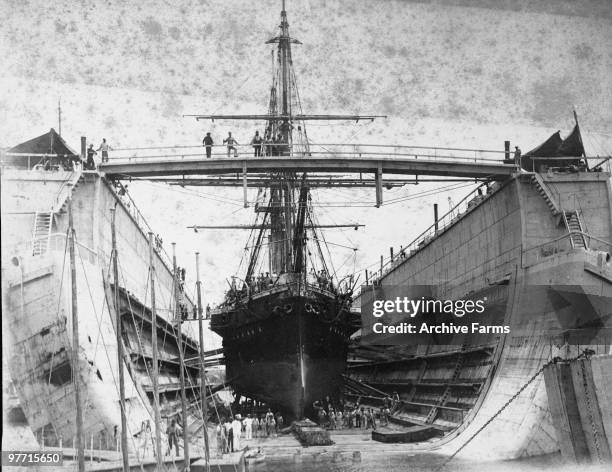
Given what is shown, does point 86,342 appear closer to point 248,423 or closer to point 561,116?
point 248,423

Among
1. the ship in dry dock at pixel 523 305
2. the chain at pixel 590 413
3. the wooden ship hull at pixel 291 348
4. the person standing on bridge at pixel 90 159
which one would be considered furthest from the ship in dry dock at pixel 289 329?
the chain at pixel 590 413

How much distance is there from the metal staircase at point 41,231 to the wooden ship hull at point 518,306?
12.2m

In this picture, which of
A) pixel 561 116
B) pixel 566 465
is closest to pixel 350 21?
pixel 561 116

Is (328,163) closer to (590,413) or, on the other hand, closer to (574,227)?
(574,227)

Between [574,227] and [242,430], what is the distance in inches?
509

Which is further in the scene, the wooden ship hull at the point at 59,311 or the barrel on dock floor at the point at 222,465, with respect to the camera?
the wooden ship hull at the point at 59,311

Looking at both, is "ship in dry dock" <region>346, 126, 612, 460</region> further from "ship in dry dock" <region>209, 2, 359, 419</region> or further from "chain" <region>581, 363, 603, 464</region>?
"ship in dry dock" <region>209, 2, 359, 419</region>

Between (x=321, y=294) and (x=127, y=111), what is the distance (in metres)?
11.6

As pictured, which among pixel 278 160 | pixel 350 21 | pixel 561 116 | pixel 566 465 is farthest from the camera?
pixel 278 160

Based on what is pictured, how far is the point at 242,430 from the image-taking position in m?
23.0

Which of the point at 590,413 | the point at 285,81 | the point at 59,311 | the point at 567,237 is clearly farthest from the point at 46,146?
the point at 590,413

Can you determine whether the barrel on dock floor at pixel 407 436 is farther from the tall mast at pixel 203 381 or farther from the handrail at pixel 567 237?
A: the handrail at pixel 567 237

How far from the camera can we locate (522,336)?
2016cm

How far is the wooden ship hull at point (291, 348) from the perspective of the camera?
24297mm
